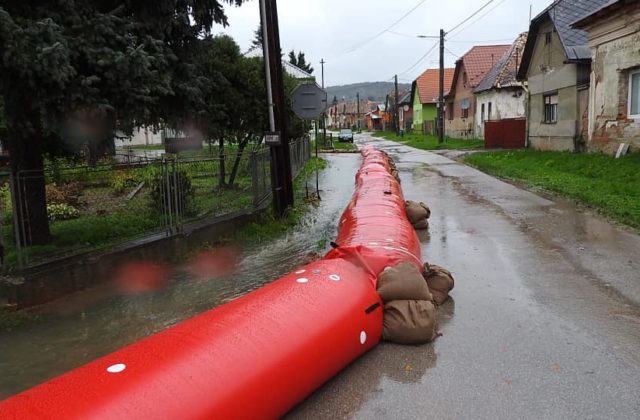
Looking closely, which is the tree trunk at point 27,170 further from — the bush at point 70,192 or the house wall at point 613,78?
the house wall at point 613,78

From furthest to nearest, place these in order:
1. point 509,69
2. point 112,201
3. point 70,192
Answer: point 509,69 < point 70,192 < point 112,201

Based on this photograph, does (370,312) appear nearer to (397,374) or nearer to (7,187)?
(397,374)

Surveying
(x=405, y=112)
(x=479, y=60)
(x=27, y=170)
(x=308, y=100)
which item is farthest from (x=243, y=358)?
(x=405, y=112)

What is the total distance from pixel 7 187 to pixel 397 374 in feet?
16.0

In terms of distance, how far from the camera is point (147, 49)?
6457 millimetres

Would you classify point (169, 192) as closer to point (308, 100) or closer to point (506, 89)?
point (308, 100)

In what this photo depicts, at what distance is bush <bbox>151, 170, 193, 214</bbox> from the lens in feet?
25.6

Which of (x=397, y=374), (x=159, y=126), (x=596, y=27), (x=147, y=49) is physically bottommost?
(x=397, y=374)

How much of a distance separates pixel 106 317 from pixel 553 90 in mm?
21747

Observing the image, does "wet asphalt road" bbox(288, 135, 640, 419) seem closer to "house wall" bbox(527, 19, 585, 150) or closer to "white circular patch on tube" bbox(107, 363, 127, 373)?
"white circular patch on tube" bbox(107, 363, 127, 373)

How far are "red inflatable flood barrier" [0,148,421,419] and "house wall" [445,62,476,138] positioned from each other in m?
39.7

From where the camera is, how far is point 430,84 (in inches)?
2510

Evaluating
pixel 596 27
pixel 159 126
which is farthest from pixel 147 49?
pixel 596 27

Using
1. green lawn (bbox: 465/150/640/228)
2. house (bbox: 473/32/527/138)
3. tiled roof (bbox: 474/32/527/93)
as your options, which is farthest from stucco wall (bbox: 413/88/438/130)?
green lawn (bbox: 465/150/640/228)
